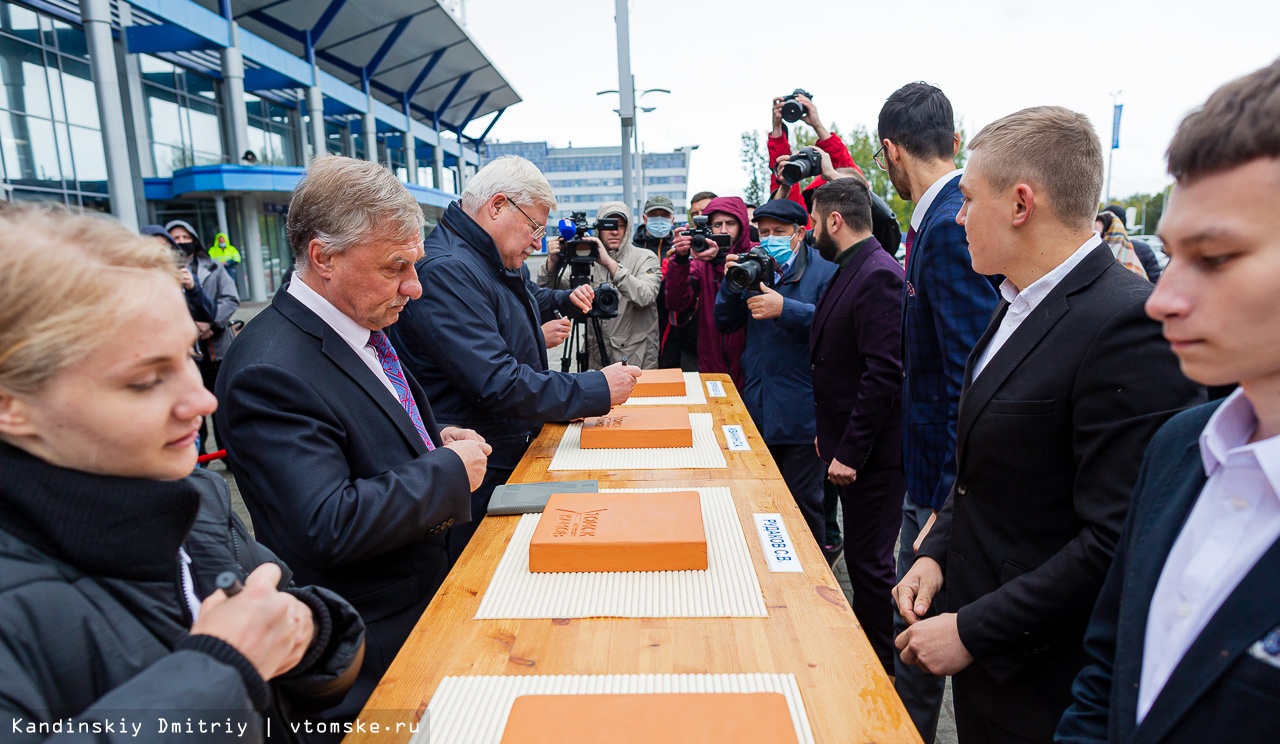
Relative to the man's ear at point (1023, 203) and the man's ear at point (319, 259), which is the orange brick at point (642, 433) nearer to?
the man's ear at point (319, 259)

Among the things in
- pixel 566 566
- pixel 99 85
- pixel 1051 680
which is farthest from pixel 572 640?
pixel 99 85

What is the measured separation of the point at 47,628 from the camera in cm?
83

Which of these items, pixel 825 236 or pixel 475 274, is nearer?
pixel 475 274

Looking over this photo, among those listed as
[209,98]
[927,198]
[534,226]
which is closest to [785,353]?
[927,198]

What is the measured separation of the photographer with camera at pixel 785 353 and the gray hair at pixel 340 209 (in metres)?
2.15

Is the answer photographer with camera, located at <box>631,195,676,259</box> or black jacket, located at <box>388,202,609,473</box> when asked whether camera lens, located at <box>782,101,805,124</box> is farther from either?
black jacket, located at <box>388,202,609,473</box>

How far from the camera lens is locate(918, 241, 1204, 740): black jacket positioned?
4.39ft

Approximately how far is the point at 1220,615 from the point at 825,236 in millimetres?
2598

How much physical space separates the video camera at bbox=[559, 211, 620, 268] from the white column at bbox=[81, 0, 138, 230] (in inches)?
343

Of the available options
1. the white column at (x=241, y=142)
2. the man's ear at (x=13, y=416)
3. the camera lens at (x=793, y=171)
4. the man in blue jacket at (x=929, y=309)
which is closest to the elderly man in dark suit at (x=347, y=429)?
the man's ear at (x=13, y=416)

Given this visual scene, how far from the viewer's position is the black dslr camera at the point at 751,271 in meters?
3.68

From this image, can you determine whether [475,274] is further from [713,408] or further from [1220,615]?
[1220,615]

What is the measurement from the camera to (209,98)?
19.3 meters

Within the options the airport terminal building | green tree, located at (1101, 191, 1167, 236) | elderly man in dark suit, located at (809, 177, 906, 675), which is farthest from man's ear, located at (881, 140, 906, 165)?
Answer: green tree, located at (1101, 191, 1167, 236)
